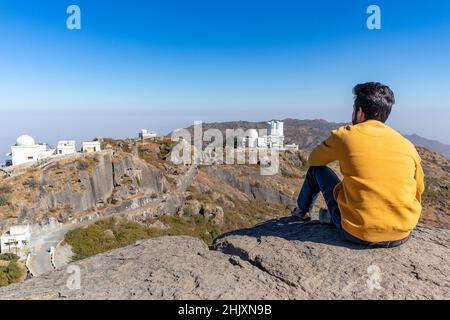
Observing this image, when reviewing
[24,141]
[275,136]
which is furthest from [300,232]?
[275,136]

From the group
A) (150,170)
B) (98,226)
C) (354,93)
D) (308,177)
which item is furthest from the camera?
(150,170)

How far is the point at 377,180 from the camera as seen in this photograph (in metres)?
3.14

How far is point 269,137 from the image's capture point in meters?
62.4

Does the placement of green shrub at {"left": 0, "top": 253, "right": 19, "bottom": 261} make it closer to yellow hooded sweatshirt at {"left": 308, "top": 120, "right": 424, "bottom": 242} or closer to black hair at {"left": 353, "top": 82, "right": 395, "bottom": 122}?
yellow hooded sweatshirt at {"left": 308, "top": 120, "right": 424, "bottom": 242}

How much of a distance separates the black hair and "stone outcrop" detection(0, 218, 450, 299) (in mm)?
1496

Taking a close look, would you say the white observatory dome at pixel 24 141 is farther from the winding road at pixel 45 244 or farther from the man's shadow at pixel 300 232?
the man's shadow at pixel 300 232

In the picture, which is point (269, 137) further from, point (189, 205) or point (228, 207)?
point (189, 205)

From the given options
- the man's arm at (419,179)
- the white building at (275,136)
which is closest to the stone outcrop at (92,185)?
the man's arm at (419,179)

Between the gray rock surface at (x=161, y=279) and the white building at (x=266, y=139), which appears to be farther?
the white building at (x=266, y=139)

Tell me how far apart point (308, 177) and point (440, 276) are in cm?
173

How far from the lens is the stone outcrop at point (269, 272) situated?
3088 millimetres

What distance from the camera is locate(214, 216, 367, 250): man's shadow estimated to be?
12.4 ft
